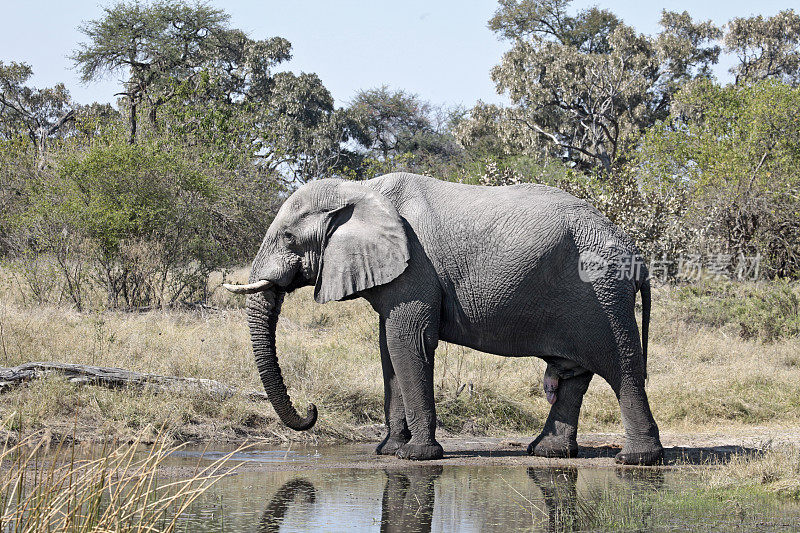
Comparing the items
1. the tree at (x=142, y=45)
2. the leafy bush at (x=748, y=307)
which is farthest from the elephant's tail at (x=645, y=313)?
the tree at (x=142, y=45)

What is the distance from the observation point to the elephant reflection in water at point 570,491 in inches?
245

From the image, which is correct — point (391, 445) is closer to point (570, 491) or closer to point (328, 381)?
point (328, 381)

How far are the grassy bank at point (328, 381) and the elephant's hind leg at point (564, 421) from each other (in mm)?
1965

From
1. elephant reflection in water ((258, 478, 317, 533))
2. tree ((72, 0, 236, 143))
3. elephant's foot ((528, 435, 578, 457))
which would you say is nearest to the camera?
elephant reflection in water ((258, 478, 317, 533))

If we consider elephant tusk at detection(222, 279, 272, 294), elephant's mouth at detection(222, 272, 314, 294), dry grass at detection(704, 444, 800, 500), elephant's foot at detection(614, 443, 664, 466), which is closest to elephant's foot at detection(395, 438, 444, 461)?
elephant's foot at detection(614, 443, 664, 466)

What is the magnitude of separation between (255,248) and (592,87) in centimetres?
2082

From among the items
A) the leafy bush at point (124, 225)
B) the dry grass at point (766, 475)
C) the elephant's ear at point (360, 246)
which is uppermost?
the leafy bush at point (124, 225)

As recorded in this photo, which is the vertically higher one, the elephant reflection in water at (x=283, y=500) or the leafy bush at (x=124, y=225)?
the leafy bush at (x=124, y=225)

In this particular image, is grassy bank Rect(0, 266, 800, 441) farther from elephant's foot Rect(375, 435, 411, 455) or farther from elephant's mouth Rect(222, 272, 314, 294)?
elephant's mouth Rect(222, 272, 314, 294)

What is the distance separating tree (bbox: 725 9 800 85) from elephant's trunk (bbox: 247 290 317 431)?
36.6 meters

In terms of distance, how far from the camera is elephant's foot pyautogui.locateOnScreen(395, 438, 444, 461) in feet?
28.8

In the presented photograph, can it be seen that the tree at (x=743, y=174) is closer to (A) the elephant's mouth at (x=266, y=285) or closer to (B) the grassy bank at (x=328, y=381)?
(B) the grassy bank at (x=328, y=381)

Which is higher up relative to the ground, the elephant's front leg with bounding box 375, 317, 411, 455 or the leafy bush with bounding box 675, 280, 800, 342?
the leafy bush with bounding box 675, 280, 800, 342

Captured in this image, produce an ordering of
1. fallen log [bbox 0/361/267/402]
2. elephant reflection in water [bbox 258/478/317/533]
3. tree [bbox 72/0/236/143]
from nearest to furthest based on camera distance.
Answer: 1. elephant reflection in water [bbox 258/478/317/533]
2. fallen log [bbox 0/361/267/402]
3. tree [bbox 72/0/236/143]
